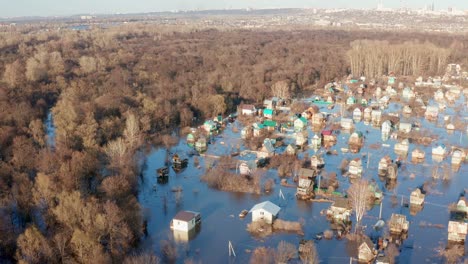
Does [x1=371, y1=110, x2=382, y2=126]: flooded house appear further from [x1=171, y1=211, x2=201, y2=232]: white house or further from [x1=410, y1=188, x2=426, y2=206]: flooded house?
[x1=171, y1=211, x2=201, y2=232]: white house

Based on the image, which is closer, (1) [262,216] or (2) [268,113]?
(1) [262,216]

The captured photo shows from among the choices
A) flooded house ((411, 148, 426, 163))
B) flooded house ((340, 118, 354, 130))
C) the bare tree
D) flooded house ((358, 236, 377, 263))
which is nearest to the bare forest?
flooded house ((358, 236, 377, 263))

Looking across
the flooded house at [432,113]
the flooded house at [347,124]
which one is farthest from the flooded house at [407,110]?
the flooded house at [347,124]

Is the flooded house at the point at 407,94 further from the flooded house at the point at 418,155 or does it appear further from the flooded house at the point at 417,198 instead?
the flooded house at the point at 417,198

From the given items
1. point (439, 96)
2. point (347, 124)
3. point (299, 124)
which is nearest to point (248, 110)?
point (299, 124)

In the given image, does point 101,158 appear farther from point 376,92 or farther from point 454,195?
point 376,92

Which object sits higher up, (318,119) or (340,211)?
(318,119)

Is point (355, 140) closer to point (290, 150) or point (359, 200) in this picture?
point (290, 150)
